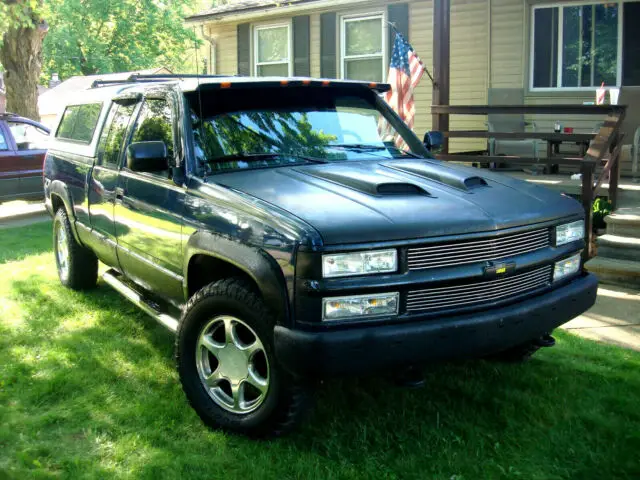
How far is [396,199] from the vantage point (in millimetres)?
3494

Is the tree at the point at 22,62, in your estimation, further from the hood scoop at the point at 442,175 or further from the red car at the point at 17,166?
the hood scoop at the point at 442,175

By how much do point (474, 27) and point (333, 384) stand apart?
10.2 m

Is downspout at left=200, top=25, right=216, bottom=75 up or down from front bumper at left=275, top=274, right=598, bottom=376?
up

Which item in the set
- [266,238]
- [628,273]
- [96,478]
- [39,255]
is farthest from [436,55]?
[96,478]

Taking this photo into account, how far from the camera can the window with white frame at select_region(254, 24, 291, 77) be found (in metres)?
15.7

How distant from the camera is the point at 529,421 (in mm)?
3832

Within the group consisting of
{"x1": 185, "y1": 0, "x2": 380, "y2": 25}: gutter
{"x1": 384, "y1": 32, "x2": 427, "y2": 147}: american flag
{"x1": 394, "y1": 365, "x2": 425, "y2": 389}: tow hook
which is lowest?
{"x1": 394, "y1": 365, "x2": 425, "y2": 389}: tow hook

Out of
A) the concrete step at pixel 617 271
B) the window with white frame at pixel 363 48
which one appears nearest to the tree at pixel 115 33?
the window with white frame at pixel 363 48

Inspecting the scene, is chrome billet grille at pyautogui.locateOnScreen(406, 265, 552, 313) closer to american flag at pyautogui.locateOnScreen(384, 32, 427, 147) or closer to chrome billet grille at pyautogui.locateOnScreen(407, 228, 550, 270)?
chrome billet grille at pyautogui.locateOnScreen(407, 228, 550, 270)

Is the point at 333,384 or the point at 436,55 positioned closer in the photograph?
the point at 333,384

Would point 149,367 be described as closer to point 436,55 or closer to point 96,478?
point 96,478

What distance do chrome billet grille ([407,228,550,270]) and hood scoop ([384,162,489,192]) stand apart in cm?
41

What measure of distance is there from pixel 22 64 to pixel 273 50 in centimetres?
569

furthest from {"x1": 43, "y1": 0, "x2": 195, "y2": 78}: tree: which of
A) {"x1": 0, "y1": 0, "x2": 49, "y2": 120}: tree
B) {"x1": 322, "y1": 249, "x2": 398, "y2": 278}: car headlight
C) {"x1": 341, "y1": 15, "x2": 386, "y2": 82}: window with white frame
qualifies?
{"x1": 322, "y1": 249, "x2": 398, "y2": 278}: car headlight
